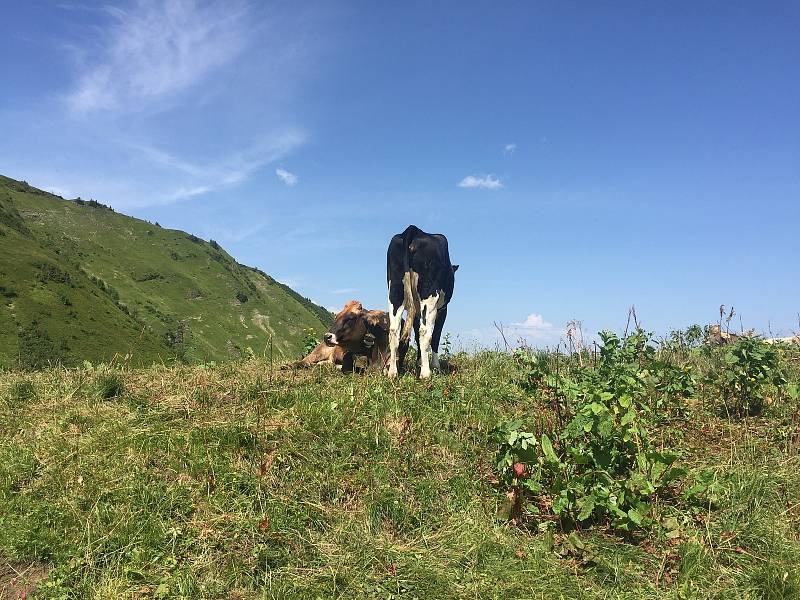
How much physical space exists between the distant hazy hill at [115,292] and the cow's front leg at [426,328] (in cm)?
6182

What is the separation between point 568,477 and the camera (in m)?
5.55

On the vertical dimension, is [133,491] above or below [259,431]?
below

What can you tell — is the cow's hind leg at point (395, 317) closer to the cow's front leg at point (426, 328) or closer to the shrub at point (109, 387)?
the cow's front leg at point (426, 328)

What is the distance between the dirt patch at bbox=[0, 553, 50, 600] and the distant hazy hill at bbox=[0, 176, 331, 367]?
67.3 metres

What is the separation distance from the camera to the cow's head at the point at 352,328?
35.1 ft


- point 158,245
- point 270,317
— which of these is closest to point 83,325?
point 270,317

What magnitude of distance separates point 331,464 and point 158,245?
611ft

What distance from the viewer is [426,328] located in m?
11.0

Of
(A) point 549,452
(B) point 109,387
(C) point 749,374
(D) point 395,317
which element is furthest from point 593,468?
(B) point 109,387

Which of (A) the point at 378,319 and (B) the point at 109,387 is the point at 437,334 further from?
(B) the point at 109,387

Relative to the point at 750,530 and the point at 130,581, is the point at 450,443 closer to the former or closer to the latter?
the point at 750,530

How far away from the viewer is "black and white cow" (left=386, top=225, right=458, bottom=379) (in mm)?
10969

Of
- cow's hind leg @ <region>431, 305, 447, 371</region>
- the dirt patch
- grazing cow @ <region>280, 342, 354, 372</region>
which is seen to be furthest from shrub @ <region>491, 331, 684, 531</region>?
cow's hind leg @ <region>431, 305, 447, 371</region>

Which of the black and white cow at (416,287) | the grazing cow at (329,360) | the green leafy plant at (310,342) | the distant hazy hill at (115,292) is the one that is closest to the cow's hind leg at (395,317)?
the black and white cow at (416,287)
